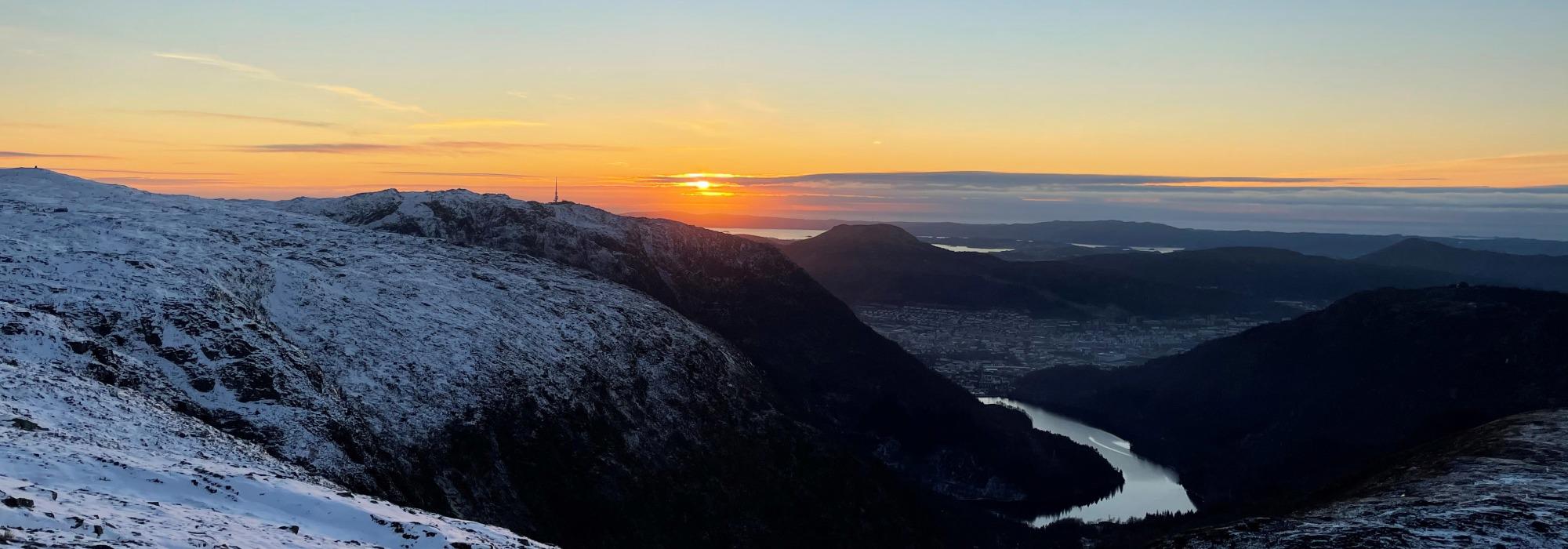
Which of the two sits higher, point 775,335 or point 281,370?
point 281,370

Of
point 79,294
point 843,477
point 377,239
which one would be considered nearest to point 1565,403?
point 843,477

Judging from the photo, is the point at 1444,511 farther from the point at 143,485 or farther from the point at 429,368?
the point at 429,368

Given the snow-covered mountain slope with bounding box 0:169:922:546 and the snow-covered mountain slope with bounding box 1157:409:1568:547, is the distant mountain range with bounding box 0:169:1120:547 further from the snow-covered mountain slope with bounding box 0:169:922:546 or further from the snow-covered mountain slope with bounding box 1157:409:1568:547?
the snow-covered mountain slope with bounding box 1157:409:1568:547

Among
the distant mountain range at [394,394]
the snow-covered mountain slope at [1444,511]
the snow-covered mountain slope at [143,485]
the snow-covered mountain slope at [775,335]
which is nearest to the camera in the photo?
the snow-covered mountain slope at [143,485]

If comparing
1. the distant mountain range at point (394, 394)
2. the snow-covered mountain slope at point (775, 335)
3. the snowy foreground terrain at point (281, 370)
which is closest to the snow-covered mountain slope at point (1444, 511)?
the distant mountain range at point (394, 394)

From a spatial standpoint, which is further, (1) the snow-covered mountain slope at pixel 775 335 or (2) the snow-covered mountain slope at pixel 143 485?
(1) the snow-covered mountain slope at pixel 775 335

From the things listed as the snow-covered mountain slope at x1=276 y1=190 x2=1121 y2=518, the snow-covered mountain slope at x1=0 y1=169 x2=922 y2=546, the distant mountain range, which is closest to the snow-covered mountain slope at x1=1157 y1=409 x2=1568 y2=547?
the distant mountain range

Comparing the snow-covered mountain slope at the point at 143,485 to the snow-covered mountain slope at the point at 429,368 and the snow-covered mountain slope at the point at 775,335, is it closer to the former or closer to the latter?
the snow-covered mountain slope at the point at 429,368

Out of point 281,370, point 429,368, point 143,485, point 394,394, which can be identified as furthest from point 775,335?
point 143,485
